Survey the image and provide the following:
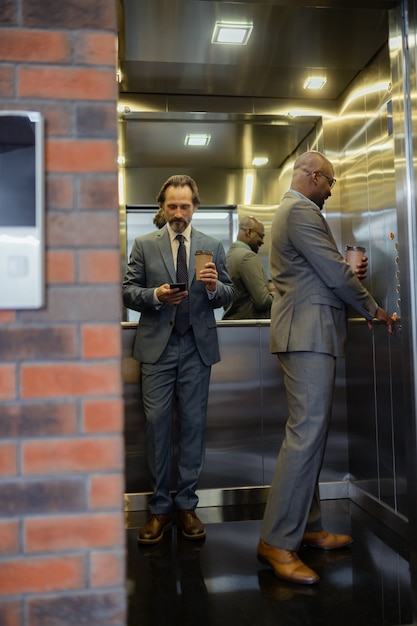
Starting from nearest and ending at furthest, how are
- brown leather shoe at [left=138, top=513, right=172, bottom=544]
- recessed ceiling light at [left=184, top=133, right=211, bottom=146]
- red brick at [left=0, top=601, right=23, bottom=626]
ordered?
1. red brick at [left=0, top=601, right=23, bottom=626]
2. brown leather shoe at [left=138, top=513, right=172, bottom=544]
3. recessed ceiling light at [left=184, top=133, right=211, bottom=146]

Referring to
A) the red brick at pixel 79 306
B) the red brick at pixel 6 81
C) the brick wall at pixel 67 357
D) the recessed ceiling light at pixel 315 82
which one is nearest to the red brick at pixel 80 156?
the brick wall at pixel 67 357

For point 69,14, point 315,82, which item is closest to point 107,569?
point 69,14

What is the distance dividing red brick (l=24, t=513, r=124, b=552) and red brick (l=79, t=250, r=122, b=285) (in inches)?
18.8

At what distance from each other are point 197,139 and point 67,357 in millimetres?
4056

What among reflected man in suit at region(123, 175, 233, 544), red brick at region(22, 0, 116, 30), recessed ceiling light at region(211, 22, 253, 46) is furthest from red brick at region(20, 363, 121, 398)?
recessed ceiling light at region(211, 22, 253, 46)

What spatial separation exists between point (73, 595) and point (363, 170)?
3.01 m

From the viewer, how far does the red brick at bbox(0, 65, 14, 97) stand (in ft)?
3.92

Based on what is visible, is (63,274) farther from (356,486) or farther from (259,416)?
(356,486)

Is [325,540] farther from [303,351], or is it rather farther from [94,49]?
[94,49]

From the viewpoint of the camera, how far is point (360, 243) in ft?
11.9

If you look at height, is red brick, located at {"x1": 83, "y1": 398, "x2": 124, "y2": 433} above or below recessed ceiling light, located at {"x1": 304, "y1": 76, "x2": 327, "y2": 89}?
below

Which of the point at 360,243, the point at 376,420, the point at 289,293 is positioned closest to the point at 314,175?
the point at 289,293

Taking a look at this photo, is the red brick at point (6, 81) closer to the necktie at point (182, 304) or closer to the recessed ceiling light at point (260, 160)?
the necktie at point (182, 304)

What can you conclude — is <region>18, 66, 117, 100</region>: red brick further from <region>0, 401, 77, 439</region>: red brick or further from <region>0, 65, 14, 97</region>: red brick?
<region>0, 401, 77, 439</region>: red brick
